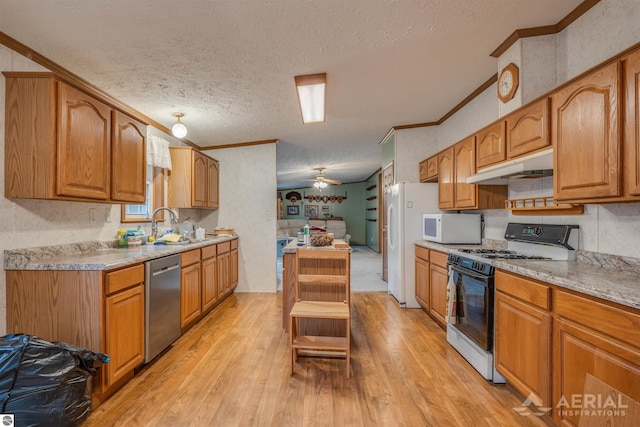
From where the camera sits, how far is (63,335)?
1.82 metres

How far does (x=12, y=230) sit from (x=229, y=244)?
2468 millimetres

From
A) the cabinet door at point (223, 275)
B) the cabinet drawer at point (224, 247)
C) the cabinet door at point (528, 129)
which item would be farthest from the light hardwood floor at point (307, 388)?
the cabinet door at point (528, 129)

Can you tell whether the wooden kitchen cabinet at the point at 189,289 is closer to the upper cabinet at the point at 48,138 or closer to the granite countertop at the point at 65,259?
the granite countertop at the point at 65,259

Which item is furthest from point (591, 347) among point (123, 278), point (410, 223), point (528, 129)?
point (123, 278)

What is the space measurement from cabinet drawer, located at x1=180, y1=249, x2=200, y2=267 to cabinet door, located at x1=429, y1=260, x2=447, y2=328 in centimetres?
257

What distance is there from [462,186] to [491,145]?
63 centimetres

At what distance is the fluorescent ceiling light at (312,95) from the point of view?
2621mm

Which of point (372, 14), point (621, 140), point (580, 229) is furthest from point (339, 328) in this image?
point (372, 14)

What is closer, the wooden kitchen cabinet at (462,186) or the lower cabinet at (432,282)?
the wooden kitchen cabinet at (462,186)

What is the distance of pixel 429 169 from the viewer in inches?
153

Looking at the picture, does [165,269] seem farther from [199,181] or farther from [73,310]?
[199,181]

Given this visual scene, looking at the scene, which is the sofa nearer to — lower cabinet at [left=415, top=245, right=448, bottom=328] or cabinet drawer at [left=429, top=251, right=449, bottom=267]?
lower cabinet at [left=415, top=245, right=448, bottom=328]

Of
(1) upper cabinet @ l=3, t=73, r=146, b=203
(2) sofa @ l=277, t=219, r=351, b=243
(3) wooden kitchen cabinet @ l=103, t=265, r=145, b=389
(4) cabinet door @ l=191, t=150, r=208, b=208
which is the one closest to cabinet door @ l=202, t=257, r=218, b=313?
(4) cabinet door @ l=191, t=150, r=208, b=208

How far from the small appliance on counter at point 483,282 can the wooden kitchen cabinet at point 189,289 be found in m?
2.50
